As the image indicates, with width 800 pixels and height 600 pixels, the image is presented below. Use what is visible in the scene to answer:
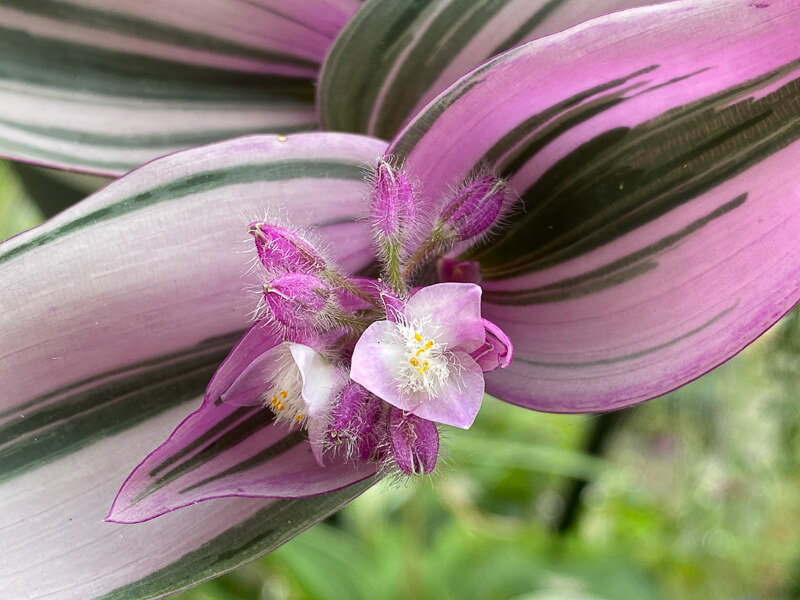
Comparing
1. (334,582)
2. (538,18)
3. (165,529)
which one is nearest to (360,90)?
A: (538,18)

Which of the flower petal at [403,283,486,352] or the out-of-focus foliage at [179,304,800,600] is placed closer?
the flower petal at [403,283,486,352]

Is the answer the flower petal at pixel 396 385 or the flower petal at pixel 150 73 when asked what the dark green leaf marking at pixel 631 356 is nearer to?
the flower petal at pixel 396 385

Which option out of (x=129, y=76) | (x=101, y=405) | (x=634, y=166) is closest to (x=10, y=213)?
(x=129, y=76)

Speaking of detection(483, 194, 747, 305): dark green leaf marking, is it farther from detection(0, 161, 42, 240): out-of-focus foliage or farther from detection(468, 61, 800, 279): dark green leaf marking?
detection(0, 161, 42, 240): out-of-focus foliage

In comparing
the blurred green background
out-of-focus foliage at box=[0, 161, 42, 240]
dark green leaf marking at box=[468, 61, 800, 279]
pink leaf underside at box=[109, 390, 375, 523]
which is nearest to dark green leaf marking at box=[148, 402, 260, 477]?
pink leaf underside at box=[109, 390, 375, 523]

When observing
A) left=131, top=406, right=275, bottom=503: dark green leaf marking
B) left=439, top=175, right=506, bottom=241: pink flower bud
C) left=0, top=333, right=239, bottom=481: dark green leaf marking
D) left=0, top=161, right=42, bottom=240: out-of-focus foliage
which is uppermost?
left=0, top=161, right=42, bottom=240: out-of-focus foliage

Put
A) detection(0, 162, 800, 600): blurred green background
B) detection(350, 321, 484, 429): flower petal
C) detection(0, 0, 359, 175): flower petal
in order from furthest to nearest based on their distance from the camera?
1. detection(0, 162, 800, 600): blurred green background
2. detection(0, 0, 359, 175): flower petal
3. detection(350, 321, 484, 429): flower petal

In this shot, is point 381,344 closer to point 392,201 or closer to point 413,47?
point 392,201
